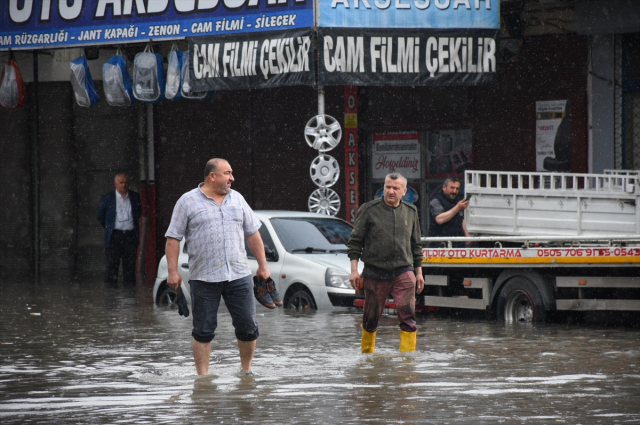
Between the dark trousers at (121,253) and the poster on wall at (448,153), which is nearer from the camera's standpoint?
the poster on wall at (448,153)

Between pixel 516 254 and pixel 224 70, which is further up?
pixel 224 70

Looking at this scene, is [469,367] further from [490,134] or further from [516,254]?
[490,134]

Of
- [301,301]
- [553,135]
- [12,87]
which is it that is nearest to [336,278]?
[301,301]

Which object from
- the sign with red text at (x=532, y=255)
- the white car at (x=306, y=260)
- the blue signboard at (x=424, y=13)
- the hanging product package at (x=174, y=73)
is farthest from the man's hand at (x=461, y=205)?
the hanging product package at (x=174, y=73)

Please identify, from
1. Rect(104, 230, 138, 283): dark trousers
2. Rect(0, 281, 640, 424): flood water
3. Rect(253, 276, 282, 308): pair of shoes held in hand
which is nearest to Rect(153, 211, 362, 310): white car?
Rect(0, 281, 640, 424): flood water

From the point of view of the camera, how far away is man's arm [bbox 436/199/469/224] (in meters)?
14.5

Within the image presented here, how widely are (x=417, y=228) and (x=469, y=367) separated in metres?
1.60

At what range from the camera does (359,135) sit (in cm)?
2194

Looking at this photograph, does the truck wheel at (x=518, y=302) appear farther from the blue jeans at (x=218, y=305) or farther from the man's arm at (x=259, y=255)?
the blue jeans at (x=218, y=305)

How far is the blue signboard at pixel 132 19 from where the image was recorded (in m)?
19.5

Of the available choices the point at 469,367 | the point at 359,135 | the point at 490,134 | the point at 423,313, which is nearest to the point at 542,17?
the point at 490,134

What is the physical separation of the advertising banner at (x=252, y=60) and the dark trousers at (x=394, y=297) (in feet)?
28.1

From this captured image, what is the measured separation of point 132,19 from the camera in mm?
20953

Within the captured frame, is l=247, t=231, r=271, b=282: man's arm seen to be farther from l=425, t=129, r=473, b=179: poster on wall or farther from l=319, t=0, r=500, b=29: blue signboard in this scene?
l=425, t=129, r=473, b=179: poster on wall
